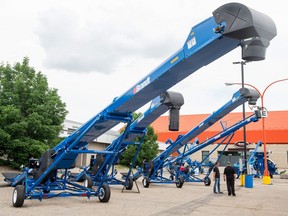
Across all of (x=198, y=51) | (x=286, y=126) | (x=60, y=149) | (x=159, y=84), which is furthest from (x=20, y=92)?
(x=286, y=126)

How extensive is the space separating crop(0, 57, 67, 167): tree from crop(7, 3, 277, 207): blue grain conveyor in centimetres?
1131

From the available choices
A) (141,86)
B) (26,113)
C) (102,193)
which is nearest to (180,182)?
(102,193)

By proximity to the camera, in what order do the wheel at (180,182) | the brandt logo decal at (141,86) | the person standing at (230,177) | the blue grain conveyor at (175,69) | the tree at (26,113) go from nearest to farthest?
the blue grain conveyor at (175,69) → the brandt logo decal at (141,86) → the person standing at (230,177) → the wheel at (180,182) → the tree at (26,113)

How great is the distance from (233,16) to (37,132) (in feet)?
68.8

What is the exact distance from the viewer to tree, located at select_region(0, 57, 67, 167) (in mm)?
22938

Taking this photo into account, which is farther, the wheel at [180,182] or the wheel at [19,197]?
the wheel at [180,182]

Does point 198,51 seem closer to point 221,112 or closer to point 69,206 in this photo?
point 69,206

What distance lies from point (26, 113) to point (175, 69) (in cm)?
1899

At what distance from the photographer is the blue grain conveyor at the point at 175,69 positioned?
18.7ft

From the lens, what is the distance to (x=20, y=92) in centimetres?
2411

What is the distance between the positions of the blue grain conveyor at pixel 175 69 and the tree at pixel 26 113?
11.3 meters

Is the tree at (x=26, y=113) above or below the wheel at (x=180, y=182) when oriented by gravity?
above

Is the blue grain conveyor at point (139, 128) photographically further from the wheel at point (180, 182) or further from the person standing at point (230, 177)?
the person standing at point (230, 177)

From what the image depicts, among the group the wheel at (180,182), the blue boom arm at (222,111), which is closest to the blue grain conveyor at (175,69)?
the blue boom arm at (222,111)
